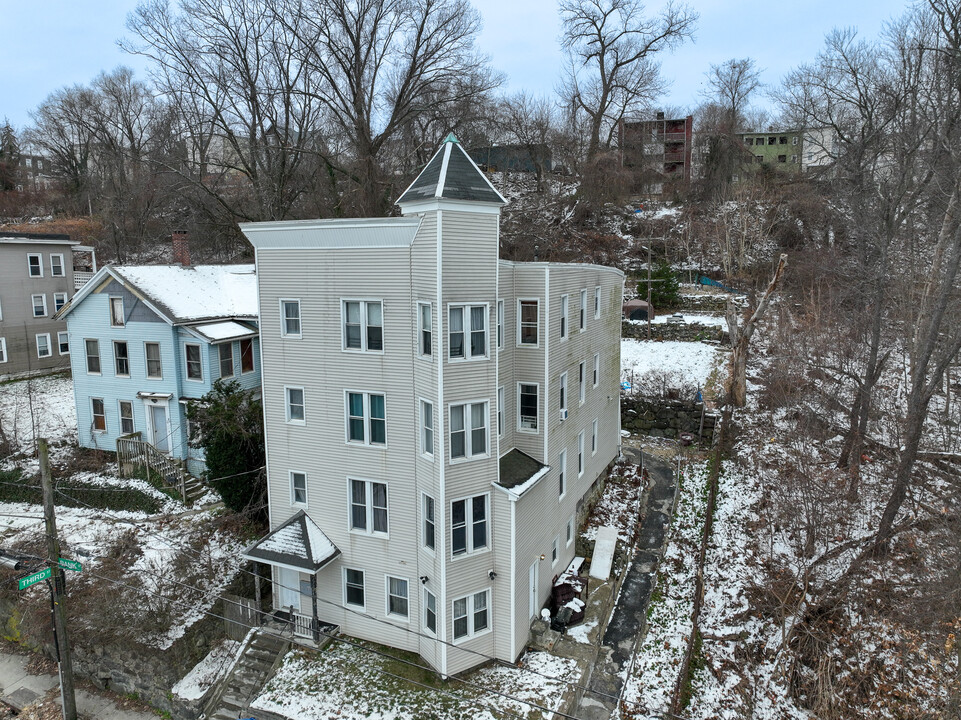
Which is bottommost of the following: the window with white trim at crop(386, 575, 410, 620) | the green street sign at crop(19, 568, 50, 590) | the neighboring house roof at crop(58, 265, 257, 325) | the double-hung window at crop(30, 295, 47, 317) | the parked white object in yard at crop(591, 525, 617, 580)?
the parked white object in yard at crop(591, 525, 617, 580)

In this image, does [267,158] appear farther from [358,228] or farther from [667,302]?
[667,302]

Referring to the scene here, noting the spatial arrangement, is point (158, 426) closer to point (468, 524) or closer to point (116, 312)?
point (116, 312)

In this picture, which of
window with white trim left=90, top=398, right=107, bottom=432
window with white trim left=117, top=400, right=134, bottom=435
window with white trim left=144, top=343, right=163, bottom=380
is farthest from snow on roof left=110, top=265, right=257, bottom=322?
window with white trim left=90, top=398, right=107, bottom=432

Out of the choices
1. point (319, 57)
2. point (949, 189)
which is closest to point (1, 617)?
point (319, 57)

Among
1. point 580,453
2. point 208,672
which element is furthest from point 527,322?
point 208,672

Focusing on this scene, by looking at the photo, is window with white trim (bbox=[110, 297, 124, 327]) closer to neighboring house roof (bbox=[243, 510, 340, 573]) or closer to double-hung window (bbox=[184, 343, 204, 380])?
double-hung window (bbox=[184, 343, 204, 380])

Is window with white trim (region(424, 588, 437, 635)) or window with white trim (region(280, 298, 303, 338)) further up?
window with white trim (region(280, 298, 303, 338))
